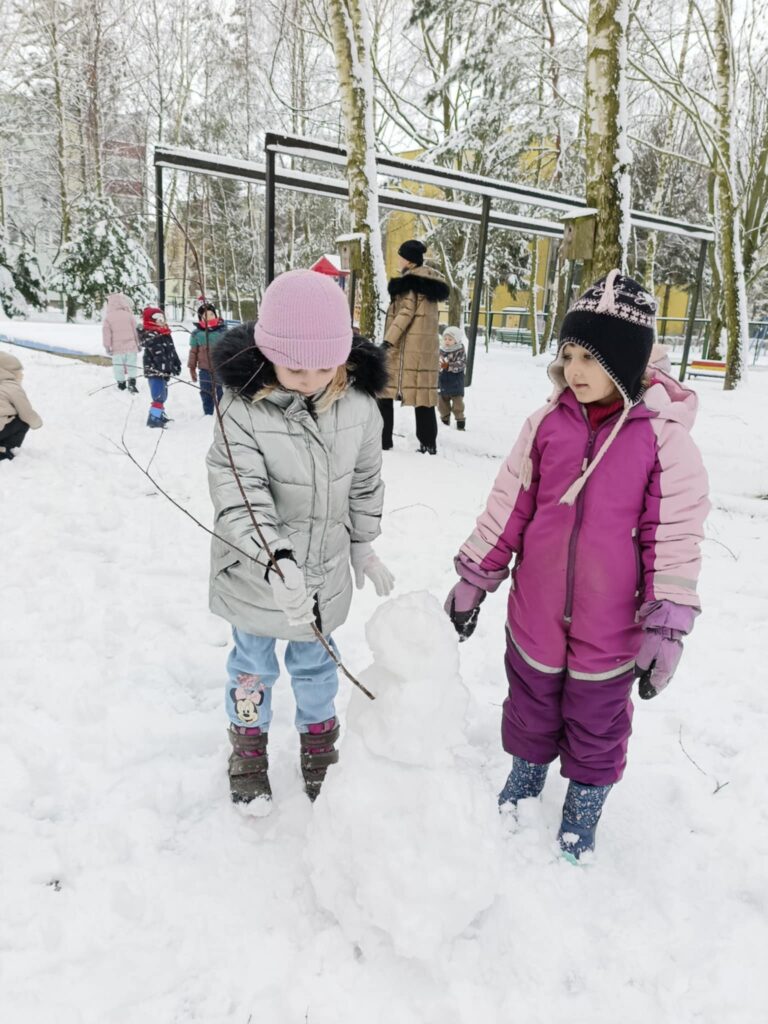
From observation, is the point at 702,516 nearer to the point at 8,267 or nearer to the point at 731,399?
the point at 731,399

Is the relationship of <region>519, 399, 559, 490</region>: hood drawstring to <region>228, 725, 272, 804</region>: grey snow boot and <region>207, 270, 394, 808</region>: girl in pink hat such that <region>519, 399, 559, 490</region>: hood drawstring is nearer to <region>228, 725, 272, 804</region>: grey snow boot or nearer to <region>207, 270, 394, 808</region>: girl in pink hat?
<region>207, 270, 394, 808</region>: girl in pink hat

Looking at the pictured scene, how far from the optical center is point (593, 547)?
171cm

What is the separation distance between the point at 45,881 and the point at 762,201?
16.1 meters

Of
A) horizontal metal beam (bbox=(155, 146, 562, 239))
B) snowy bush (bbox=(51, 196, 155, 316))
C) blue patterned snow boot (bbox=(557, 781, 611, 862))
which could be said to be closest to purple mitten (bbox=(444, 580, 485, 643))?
blue patterned snow boot (bbox=(557, 781, 611, 862))

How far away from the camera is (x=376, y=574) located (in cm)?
204

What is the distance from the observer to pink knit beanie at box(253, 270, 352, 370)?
5.66ft

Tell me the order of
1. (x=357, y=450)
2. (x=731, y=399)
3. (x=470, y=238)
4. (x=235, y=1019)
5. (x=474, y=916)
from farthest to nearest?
(x=470, y=238)
(x=731, y=399)
(x=357, y=450)
(x=474, y=916)
(x=235, y=1019)

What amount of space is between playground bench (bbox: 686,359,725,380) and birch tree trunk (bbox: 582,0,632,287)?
30.6 ft

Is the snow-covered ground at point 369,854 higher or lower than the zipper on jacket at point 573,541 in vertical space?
lower

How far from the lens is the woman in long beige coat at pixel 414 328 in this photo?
18.7ft

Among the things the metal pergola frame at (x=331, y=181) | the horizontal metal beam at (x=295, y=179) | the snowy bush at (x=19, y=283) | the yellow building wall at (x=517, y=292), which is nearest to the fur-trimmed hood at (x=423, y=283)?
the metal pergola frame at (x=331, y=181)

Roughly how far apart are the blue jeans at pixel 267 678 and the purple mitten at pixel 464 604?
447 millimetres

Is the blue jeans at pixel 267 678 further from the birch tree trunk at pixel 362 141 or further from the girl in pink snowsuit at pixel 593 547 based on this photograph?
the birch tree trunk at pixel 362 141

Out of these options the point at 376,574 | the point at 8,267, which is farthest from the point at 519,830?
the point at 8,267
